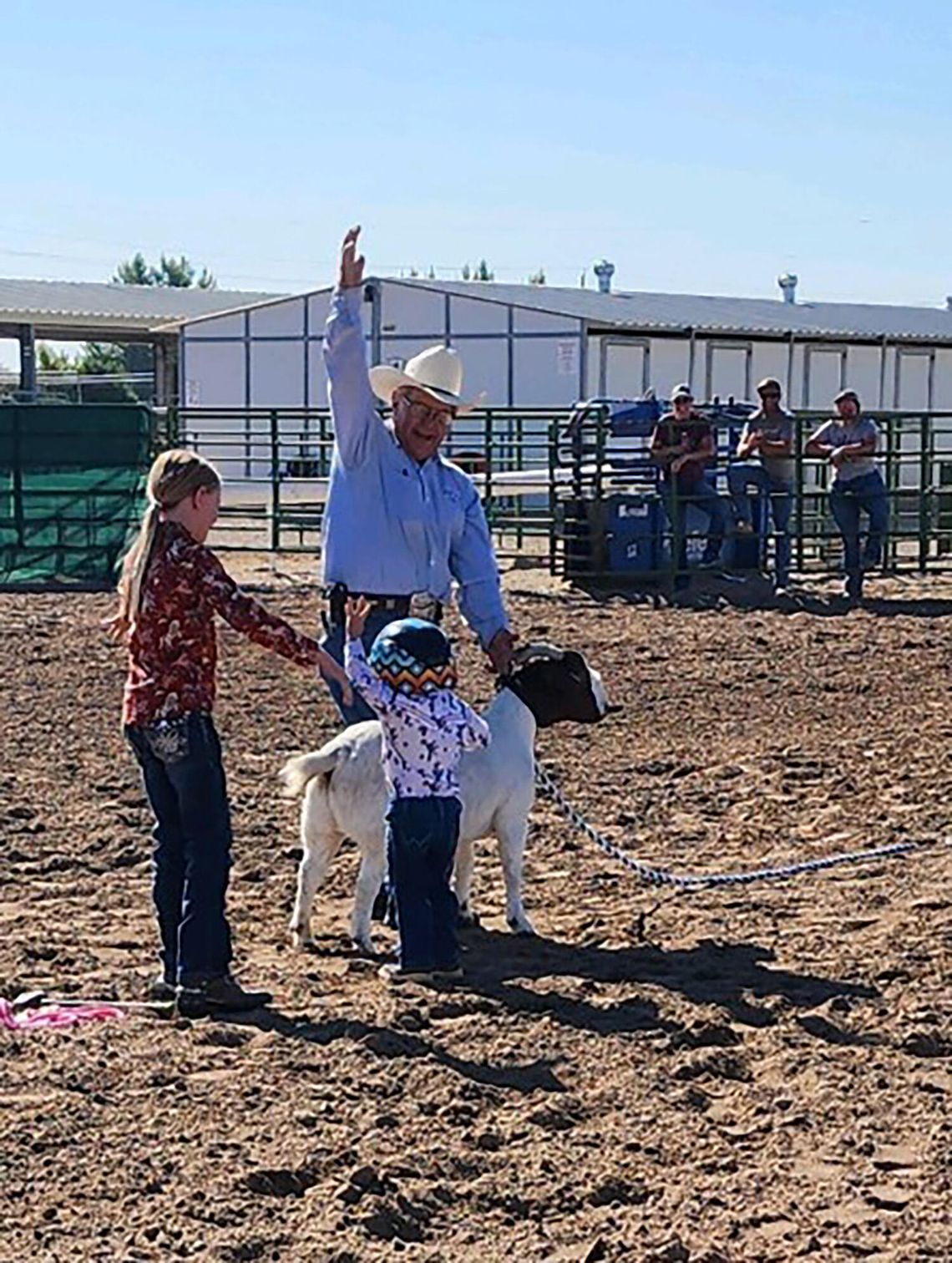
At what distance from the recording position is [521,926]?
6.80 metres

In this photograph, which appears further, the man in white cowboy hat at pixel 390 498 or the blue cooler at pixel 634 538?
the blue cooler at pixel 634 538

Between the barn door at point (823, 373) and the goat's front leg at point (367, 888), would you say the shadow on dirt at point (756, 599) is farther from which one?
the barn door at point (823, 373)

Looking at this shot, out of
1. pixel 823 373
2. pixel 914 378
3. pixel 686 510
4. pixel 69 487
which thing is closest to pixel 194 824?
pixel 686 510

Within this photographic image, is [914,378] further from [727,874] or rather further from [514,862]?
[514,862]

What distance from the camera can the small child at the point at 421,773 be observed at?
6.10 metres

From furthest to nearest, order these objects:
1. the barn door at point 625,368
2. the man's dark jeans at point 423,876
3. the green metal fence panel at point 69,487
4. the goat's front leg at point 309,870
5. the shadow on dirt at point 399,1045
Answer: the barn door at point 625,368, the green metal fence panel at point 69,487, the goat's front leg at point 309,870, the man's dark jeans at point 423,876, the shadow on dirt at point 399,1045

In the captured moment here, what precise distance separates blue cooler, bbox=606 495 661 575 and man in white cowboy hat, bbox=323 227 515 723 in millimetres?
11776

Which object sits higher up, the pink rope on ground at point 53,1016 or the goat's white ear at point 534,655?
the goat's white ear at point 534,655

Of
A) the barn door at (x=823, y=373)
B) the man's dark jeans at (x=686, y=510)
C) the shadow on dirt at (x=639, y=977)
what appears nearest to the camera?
the shadow on dirt at (x=639, y=977)

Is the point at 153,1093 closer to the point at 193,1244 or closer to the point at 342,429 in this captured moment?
the point at 193,1244

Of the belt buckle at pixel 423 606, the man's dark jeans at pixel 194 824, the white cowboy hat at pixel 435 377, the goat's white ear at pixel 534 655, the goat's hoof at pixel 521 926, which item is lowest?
the goat's hoof at pixel 521 926

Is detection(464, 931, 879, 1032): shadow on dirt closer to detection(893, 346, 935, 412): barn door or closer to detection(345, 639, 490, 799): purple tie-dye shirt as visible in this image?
detection(345, 639, 490, 799): purple tie-dye shirt

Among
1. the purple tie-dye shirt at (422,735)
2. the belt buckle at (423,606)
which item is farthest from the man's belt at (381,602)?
the purple tie-dye shirt at (422,735)

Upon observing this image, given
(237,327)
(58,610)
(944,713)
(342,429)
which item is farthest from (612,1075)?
(237,327)
